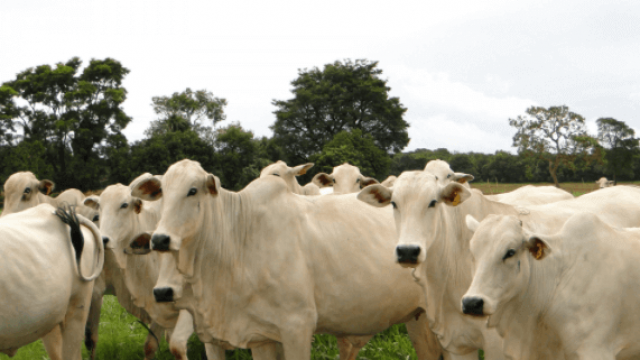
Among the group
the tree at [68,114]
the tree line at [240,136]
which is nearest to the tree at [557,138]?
the tree line at [240,136]

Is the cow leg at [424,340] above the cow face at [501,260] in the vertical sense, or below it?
below

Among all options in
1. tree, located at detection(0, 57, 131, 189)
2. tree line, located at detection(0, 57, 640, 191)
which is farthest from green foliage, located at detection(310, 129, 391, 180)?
tree, located at detection(0, 57, 131, 189)

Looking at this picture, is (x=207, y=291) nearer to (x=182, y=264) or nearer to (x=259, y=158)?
(x=182, y=264)

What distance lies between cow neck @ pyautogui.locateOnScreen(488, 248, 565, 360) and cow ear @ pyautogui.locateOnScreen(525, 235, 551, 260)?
0.54 ft

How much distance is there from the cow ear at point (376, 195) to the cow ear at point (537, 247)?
4.86ft

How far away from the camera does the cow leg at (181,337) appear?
651cm

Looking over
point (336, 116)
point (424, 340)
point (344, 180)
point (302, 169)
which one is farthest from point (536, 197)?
point (336, 116)

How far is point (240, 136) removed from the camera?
51.9m

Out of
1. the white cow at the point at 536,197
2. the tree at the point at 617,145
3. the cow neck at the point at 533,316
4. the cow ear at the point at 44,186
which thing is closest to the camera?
the cow neck at the point at 533,316

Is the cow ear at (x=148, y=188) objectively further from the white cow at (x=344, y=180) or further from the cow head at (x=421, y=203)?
the white cow at (x=344, y=180)

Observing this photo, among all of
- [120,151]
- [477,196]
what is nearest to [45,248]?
[477,196]

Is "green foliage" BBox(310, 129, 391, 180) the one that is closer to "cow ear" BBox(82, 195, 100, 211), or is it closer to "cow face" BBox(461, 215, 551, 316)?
"cow ear" BBox(82, 195, 100, 211)

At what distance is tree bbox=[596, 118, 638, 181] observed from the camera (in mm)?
70125

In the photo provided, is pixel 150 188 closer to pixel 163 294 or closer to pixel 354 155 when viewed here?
pixel 163 294
